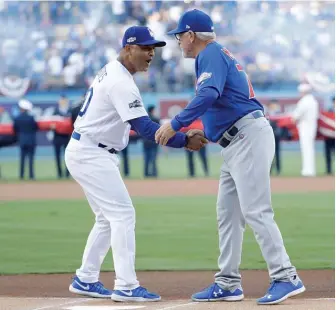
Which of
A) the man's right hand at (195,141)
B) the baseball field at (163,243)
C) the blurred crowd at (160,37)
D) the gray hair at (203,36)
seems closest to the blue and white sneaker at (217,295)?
the baseball field at (163,243)

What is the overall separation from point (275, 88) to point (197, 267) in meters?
20.3

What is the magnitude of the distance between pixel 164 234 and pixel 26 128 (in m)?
10.1

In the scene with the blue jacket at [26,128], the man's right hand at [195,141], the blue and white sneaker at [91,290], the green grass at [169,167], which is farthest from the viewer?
the green grass at [169,167]

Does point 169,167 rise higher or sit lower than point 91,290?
lower

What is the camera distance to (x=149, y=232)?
11.2 metres

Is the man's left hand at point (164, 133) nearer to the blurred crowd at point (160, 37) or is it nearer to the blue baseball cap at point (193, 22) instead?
the blue baseball cap at point (193, 22)

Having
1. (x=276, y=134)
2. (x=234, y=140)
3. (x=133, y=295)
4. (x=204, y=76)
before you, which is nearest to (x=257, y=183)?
(x=234, y=140)

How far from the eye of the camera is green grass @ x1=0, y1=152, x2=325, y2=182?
21.3 meters

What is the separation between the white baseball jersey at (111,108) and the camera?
5.85m

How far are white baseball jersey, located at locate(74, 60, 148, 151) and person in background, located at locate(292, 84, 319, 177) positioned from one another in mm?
14505

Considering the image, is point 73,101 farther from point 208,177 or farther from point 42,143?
point 208,177

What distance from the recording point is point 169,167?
2372 centimetres

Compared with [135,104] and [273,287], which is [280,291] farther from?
[135,104]

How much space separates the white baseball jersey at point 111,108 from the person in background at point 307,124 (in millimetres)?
14505
